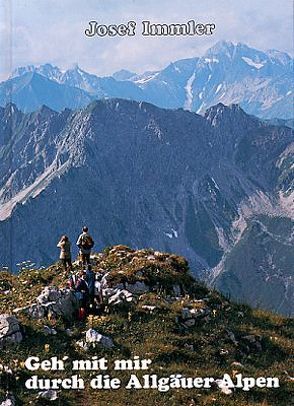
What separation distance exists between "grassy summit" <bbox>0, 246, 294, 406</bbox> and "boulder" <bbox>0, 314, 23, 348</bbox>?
0.72ft

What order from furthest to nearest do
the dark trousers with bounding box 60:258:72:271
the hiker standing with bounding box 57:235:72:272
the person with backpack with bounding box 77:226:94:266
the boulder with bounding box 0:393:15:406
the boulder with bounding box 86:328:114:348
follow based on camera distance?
the dark trousers with bounding box 60:258:72:271
the hiker standing with bounding box 57:235:72:272
the person with backpack with bounding box 77:226:94:266
the boulder with bounding box 86:328:114:348
the boulder with bounding box 0:393:15:406

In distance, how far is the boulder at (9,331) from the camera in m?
14.7

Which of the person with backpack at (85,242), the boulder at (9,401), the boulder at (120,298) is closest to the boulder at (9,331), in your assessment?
the boulder at (9,401)

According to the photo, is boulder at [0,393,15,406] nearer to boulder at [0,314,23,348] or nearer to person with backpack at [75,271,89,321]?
boulder at [0,314,23,348]

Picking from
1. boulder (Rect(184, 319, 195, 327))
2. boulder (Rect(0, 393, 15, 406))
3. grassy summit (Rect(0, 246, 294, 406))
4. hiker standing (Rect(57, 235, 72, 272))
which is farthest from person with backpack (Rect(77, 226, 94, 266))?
boulder (Rect(0, 393, 15, 406))

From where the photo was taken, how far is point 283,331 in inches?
733

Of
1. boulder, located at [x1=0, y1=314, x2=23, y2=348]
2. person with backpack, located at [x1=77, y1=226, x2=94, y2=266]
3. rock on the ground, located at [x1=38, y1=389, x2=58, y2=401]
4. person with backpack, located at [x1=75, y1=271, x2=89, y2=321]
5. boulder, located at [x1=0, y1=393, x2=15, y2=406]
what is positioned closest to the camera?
boulder, located at [x1=0, y1=393, x2=15, y2=406]

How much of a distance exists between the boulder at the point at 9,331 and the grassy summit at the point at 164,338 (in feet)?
0.72

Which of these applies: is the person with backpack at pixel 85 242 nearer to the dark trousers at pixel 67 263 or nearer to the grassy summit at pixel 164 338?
the grassy summit at pixel 164 338

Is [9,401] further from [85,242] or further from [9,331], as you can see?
[85,242]

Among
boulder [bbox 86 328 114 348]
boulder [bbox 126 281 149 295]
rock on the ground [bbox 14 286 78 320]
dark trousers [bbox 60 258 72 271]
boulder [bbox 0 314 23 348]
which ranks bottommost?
boulder [bbox 86 328 114 348]

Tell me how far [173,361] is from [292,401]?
10.6ft

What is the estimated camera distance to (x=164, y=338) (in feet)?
51.6

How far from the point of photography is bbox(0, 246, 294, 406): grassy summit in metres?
13.2
